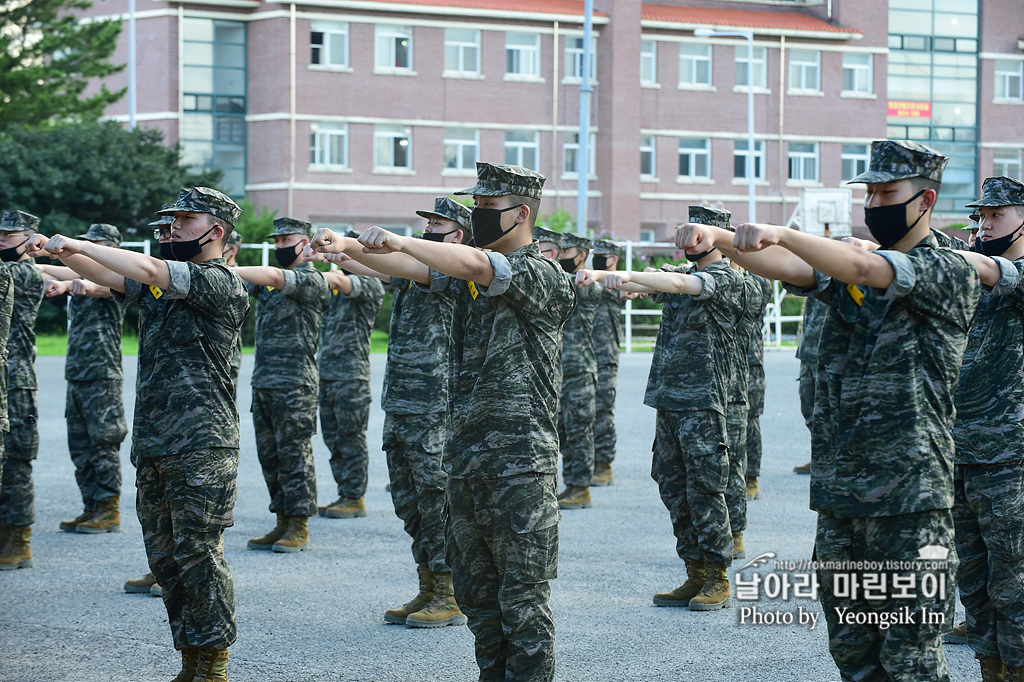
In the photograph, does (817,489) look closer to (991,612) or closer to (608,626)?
(991,612)

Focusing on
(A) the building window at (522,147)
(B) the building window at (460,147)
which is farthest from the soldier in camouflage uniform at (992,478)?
(A) the building window at (522,147)

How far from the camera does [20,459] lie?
29.7 ft

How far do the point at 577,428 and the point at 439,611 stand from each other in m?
4.42

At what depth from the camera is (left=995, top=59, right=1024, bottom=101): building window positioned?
5075 centimetres

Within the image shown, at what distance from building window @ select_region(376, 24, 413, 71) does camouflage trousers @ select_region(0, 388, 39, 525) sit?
3391 centimetres

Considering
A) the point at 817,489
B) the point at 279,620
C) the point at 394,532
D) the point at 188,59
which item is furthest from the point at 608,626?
the point at 188,59

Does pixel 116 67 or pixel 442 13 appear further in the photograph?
pixel 442 13

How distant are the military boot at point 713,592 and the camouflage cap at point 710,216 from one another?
7.47ft

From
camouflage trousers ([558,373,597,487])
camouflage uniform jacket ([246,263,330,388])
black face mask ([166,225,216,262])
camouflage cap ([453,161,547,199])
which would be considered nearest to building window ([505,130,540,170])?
camouflage trousers ([558,373,597,487])

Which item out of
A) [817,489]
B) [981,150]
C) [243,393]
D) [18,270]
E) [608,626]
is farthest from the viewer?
[981,150]

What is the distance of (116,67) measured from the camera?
3941cm

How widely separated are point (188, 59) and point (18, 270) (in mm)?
35281

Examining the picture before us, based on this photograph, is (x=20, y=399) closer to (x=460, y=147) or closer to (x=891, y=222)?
(x=891, y=222)

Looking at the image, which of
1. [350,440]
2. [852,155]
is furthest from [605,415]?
[852,155]
